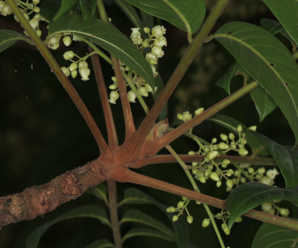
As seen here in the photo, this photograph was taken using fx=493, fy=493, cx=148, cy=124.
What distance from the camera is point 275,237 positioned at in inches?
31.8

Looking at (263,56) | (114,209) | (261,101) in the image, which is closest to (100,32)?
(263,56)

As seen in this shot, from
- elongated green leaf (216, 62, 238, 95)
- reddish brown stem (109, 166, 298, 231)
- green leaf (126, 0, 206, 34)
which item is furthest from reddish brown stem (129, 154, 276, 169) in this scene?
green leaf (126, 0, 206, 34)

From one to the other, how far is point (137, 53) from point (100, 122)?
78 cm

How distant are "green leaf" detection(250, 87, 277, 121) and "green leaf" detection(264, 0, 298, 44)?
24cm

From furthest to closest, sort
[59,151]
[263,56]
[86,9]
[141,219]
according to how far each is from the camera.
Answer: [59,151] < [141,219] < [263,56] < [86,9]

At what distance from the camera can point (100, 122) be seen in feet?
4.80

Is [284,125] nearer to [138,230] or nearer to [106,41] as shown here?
[138,230]

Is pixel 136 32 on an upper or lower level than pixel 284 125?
upper

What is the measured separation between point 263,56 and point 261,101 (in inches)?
8.3

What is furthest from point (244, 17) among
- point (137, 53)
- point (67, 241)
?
point (137, 53)

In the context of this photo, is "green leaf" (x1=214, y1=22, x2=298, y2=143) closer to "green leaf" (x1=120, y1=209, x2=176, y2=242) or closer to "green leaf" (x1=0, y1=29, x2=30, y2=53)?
"green leaf" (x1=0, y1=29, x2=30, y2=53)

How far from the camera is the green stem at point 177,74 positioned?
64 cm

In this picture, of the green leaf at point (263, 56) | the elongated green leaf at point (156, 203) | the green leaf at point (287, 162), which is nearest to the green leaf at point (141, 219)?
the elongated green leaf at point (156, 203)

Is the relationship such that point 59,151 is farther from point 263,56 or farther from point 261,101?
point 263,56
